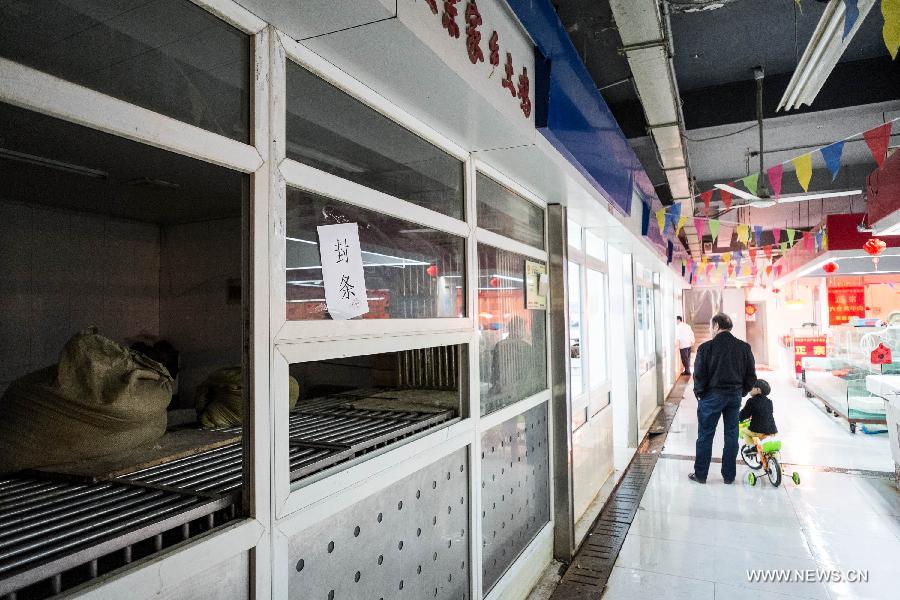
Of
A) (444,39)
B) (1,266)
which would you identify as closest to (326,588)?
(444,39)

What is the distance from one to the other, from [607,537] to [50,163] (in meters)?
4.25

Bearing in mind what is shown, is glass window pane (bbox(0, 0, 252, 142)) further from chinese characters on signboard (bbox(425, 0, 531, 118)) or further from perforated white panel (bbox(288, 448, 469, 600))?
perforated white panel (bbox(288, 448, 469, 600))

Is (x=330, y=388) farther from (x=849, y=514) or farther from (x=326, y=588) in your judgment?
(x=849, y=514)

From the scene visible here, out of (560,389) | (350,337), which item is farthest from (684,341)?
(350,337)

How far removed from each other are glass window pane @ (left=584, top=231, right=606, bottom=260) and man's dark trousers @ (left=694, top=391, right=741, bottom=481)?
1719 mm

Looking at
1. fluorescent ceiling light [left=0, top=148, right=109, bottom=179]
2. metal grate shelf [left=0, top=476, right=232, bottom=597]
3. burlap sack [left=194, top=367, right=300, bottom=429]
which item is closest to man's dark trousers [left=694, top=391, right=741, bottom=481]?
burlap sack [left=194, top=367, right=300, bottom=429]

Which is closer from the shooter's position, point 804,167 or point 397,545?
point 397,545

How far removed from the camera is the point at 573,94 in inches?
110

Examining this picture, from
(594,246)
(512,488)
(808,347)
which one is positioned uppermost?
(594,246)

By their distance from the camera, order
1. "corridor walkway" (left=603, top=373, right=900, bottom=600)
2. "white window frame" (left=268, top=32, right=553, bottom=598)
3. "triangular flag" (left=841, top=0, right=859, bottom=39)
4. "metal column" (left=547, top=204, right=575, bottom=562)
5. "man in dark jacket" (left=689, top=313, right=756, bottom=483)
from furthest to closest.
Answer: "man in dark jacket" (left=689, top=313, right=756, bottom=483) → "metal column" (left=547, top=204, right=575, bottom=562) → "corridor walkway" (left=603, top=373, right=900, bottom=600) → "triangular flag" (left=841, top=0, right=859, bottom=39) → "white window frame" (left=268, top=32, right=553, bottom=598)

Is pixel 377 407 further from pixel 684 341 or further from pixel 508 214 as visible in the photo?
pixel 684 341

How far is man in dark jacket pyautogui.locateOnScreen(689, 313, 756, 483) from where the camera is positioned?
474 centimetres

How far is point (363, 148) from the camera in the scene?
178 cm

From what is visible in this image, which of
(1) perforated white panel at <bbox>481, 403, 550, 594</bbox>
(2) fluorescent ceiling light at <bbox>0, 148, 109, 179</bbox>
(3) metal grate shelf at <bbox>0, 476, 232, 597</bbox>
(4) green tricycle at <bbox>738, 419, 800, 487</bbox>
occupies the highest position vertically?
(2) fluorescent ceiling light at <bbox>0, 148, 109, 179</bbox>
